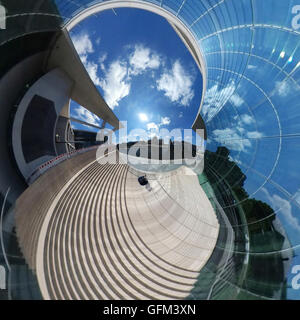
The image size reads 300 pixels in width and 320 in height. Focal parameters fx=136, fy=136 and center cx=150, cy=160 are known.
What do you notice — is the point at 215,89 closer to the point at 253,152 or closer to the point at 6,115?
the point at 253,152

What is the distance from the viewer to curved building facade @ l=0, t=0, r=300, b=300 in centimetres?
Result: 350

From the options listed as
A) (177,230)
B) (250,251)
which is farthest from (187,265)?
(250,251)

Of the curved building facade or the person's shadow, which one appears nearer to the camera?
the curved building facade

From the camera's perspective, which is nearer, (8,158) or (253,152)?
(8,158)

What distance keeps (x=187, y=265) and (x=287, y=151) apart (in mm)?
5432

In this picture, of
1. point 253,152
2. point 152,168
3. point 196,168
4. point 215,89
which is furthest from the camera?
point 152,168

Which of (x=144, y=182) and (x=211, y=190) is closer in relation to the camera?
(x=211, y=190)

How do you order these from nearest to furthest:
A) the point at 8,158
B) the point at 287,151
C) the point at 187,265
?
1. the point at 287,151
2. the point at 8,158
3. the point at 187,265

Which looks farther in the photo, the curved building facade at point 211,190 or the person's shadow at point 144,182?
the person's shadow at point 144,182

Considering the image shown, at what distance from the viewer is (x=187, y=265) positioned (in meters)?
5.61

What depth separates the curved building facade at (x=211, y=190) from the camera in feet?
11.5

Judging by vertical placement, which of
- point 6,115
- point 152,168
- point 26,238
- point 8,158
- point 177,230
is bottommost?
point 177,230

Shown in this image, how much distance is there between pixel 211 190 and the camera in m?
6.97
